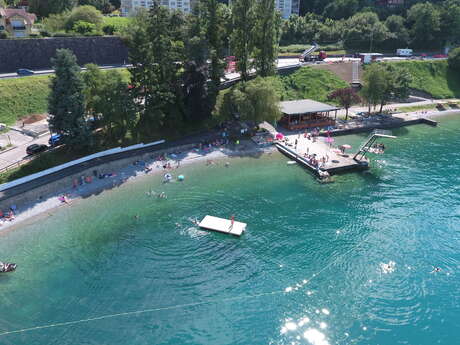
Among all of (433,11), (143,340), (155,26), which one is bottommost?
(143,340)

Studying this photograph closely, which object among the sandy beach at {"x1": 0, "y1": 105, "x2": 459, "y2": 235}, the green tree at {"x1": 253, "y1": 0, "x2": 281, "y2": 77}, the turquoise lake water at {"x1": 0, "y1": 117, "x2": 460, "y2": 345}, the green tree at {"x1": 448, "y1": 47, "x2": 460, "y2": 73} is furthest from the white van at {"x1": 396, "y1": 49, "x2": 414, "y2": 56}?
the sandy beach at {"x1": 0, "y1": 105, "x2": 459, "y2": 235}

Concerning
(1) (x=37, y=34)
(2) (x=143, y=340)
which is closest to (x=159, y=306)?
(2) (x=143, y=340)

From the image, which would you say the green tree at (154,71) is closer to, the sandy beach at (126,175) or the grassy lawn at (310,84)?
the sandy beach at (126,175)

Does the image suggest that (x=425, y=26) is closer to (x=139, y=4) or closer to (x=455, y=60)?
(x=455, y=60)

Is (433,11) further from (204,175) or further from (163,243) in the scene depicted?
(163,243)

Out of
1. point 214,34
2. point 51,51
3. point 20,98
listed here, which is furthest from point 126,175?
point 51,51

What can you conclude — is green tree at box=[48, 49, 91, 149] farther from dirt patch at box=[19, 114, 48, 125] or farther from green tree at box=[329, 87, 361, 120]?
green tree at box=[329, 87, 361, 120]
